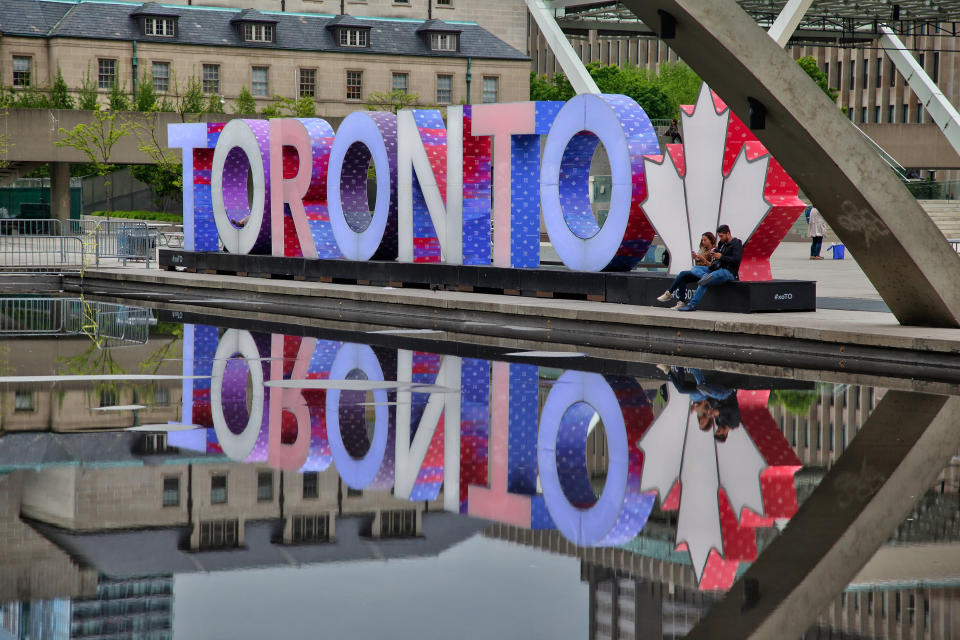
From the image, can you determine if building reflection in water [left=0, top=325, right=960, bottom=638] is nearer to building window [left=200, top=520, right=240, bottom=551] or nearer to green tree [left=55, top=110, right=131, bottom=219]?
building window [left=200, top=520, right=240, bottom=551]

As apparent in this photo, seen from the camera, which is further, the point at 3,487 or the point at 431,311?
the point at 431,311

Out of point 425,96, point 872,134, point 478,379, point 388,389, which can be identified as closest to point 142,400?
point 388,389

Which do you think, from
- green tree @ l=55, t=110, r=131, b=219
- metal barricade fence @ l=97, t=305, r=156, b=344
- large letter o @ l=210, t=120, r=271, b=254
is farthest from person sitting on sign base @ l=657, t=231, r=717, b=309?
green tree @ l=55, t=110, r=131, b=219

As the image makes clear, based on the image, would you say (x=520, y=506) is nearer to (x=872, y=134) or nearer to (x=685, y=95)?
(x=872, y=134)

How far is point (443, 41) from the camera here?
76.9 meters

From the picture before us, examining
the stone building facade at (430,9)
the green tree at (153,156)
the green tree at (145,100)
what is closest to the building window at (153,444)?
the green tree at (153,156)

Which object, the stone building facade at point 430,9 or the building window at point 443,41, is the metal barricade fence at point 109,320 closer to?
the building window at point 443,41

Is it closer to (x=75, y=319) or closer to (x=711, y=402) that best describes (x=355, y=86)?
(x=75, y=319)

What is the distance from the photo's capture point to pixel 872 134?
59.7m

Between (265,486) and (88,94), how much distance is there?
182 ft

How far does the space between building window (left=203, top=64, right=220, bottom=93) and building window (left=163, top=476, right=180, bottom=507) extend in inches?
2576

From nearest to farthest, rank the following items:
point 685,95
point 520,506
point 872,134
A: point 520,506, point 872,134, point 685,95

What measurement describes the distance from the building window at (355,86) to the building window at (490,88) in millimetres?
7279

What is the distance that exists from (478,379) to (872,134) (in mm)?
49378
